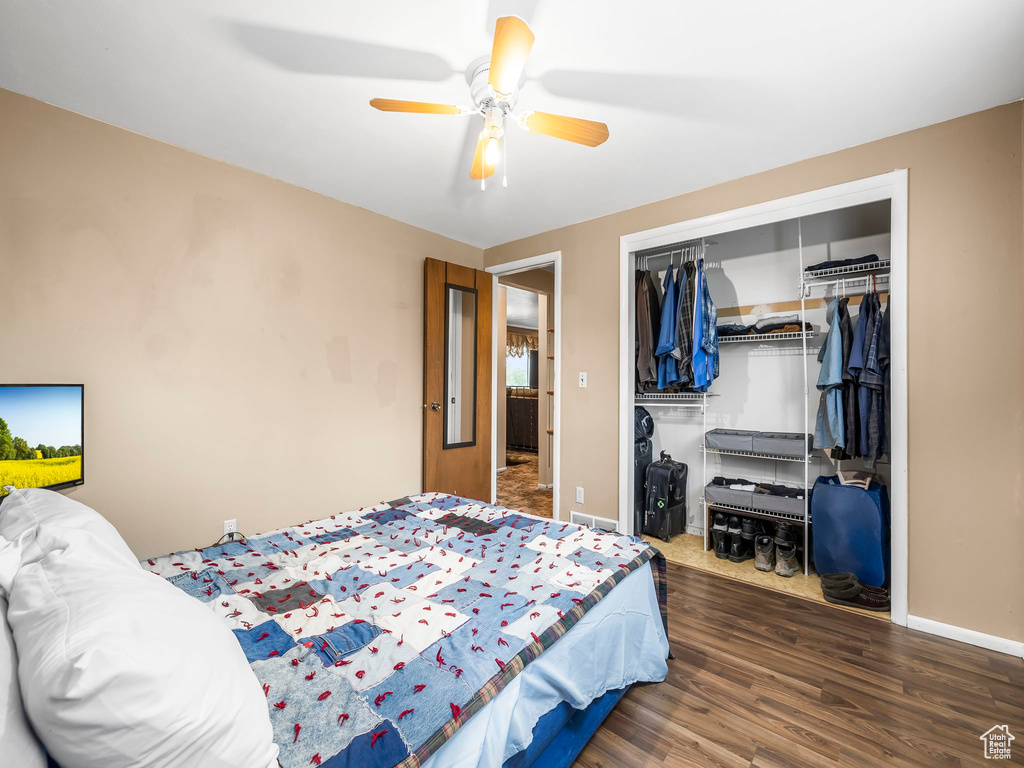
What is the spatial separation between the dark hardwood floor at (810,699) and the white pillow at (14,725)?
1438mm

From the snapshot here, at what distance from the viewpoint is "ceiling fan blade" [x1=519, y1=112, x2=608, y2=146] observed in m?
1.74

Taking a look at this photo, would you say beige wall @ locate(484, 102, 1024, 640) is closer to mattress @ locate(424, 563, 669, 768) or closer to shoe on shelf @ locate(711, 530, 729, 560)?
shoe on shelf @ locate(711, 530, 729, 560)

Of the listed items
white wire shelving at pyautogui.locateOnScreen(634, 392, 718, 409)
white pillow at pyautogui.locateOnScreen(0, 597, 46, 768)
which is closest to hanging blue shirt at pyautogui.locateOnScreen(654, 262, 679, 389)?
white wire shelving at pyautogui.locateOnScreen(634, 392, 718, 409)

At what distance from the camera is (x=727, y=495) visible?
10.8ft

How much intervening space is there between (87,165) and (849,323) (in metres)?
4.27

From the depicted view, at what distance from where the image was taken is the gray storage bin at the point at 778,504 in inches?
119

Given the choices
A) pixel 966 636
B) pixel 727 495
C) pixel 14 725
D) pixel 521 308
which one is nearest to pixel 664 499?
pixel 727 495

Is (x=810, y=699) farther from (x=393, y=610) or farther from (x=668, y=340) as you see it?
(x=668, y=340)

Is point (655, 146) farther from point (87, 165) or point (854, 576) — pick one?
point (87, 165)

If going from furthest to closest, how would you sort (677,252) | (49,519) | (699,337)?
(677,252)
(699,337)
(49,519)

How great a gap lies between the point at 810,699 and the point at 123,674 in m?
2.23

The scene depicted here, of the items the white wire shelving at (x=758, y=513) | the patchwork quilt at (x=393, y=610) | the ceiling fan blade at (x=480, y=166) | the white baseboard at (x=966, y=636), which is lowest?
the white baseboard at (x=966, y=636)

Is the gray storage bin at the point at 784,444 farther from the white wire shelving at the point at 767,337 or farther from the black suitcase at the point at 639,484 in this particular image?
the black suitcase at the point at 639,484

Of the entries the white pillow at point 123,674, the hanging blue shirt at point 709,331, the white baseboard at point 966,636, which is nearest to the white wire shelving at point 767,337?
the hanging blue shirt at point 709,331
